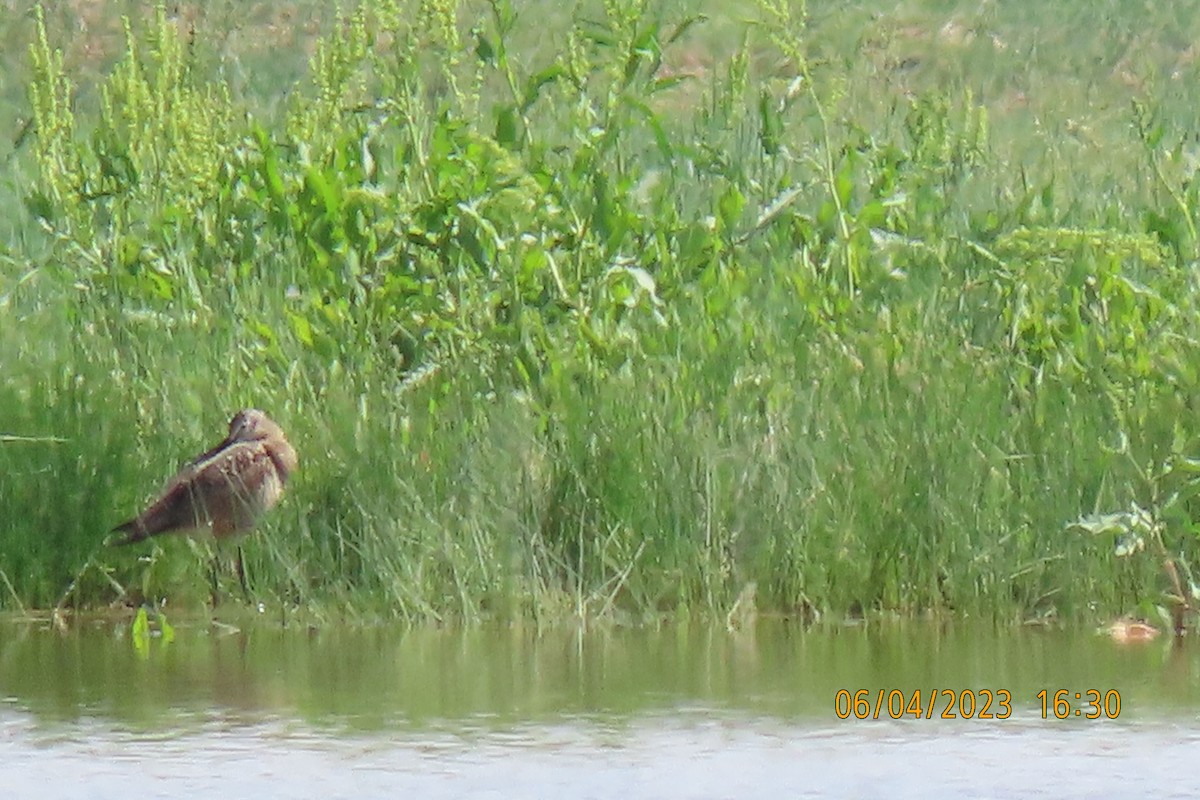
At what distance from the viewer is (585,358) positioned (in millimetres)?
8969

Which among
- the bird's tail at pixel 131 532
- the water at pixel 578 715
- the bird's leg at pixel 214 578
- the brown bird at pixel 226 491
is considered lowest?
the water at pixel 578 715

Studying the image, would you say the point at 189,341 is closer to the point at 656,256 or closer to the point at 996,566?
the point at 656,256

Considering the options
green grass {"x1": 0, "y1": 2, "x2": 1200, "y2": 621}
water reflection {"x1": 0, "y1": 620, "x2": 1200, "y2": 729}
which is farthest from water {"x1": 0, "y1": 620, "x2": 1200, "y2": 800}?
green grass {"x1": 0, "y1": 2, "x2": 1200, "y2": 621}

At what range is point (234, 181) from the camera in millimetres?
9805

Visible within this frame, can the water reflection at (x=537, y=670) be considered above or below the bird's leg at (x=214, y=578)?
below

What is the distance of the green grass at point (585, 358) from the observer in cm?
832

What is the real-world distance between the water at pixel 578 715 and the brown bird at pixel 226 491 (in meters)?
0.32

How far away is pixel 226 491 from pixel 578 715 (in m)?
1.82
